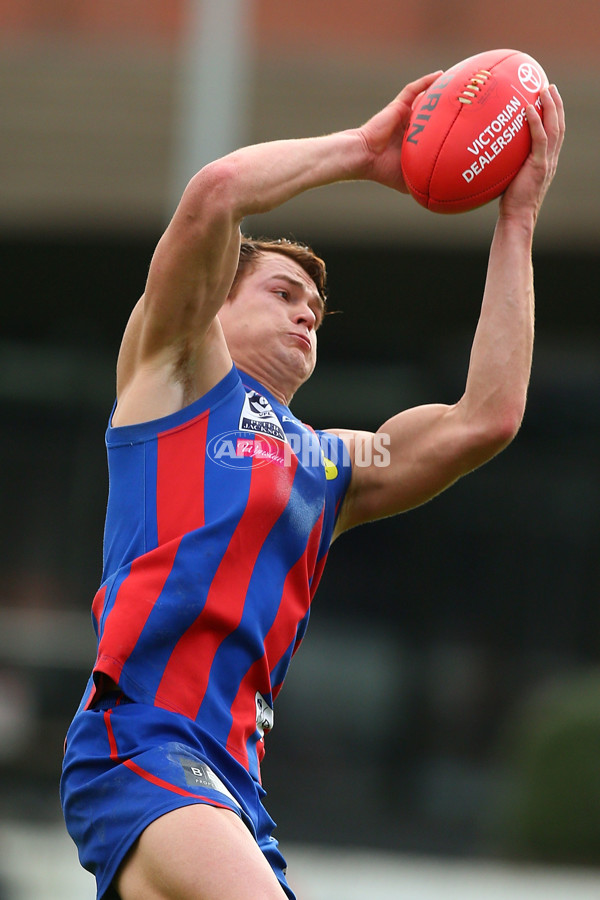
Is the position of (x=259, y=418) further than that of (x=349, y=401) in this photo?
No

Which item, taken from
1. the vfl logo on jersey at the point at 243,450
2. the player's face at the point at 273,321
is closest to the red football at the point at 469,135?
the player's face at the point at 273,321

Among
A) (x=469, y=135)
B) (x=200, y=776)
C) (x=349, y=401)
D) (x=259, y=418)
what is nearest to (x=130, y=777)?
(x=200, y=776)

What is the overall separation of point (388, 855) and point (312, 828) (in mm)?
1590

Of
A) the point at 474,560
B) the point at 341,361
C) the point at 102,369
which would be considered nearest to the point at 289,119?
the point at 341,361

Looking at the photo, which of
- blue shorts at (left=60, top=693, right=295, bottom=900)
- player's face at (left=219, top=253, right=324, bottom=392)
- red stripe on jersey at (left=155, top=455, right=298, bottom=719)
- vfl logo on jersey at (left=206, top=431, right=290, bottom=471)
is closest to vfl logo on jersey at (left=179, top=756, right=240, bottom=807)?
blue shorts at (left=60, top=693, right=295, bottom=900)

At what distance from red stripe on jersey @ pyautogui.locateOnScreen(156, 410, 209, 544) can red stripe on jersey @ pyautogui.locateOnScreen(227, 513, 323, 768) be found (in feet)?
1.19

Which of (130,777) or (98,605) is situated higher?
(98,605)

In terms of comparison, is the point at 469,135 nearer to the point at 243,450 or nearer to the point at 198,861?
the point at 243,450

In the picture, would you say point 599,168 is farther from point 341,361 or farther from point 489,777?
point 489,777

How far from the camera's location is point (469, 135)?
3.78 metres

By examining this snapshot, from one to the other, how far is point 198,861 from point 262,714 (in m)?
0.64

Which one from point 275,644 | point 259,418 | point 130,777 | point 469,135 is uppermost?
point 469,135

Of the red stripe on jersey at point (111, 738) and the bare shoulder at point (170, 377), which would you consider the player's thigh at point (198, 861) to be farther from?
the bare shoulder at point (170, 377)

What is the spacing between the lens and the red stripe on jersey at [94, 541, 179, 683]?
3.33 m
